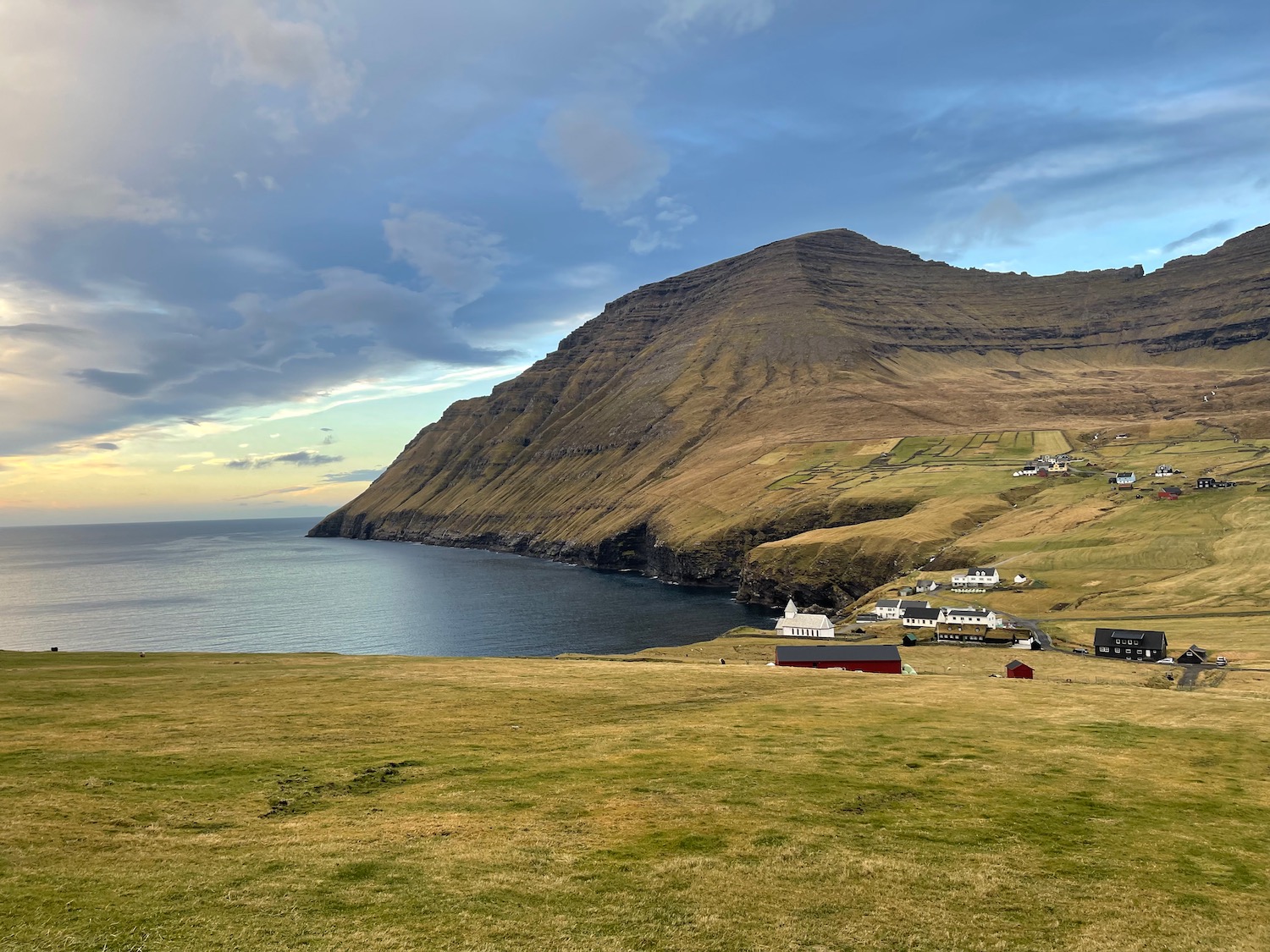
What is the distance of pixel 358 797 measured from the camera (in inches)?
1197

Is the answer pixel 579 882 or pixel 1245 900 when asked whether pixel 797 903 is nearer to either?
pixel 579 882

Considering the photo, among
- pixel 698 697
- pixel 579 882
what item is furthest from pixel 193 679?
pixel 579 882

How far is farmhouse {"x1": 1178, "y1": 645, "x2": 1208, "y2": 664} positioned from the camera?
90812 mm

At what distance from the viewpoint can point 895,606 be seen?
138 m

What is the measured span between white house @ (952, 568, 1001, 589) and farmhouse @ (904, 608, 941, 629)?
23.1m

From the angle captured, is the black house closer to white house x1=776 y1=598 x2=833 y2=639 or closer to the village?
the village

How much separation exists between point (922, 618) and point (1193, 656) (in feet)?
139

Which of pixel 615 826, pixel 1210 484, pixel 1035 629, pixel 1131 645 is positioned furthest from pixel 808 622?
pixel 1210 484

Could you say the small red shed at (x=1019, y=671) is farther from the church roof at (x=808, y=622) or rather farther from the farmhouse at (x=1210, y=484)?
the farmhouse at (x=1210, y=484)

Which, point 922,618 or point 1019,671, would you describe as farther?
point 922,618

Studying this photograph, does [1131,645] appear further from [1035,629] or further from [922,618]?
[922,618]

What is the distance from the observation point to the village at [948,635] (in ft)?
282

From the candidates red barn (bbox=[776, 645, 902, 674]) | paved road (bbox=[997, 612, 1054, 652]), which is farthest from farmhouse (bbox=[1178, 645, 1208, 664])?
red barn (bbox=[776, 645, 902, 674])

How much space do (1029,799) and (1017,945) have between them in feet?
43.4
